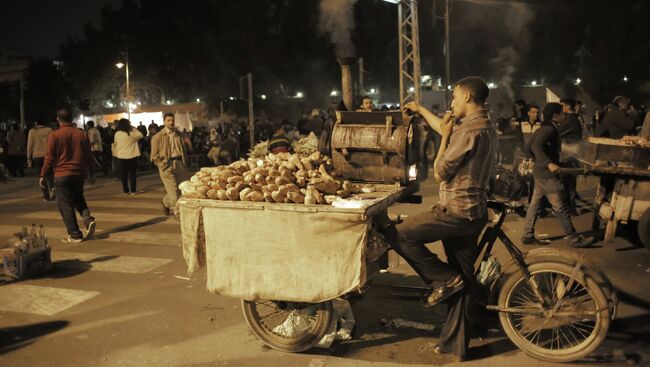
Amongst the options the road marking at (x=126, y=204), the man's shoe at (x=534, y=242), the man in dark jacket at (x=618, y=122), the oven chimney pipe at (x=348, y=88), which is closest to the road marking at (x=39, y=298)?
the oven chimney pipe at (x=348, y=88)

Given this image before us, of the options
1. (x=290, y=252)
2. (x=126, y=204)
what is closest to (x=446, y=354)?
(x=290, y=252)

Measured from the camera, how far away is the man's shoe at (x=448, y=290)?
12.9 ft

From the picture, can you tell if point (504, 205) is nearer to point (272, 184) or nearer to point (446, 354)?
point (446, 354)

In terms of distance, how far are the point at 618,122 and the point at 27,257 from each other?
33.9ft

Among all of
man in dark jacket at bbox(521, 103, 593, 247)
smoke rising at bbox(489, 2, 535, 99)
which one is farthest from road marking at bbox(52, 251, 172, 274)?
smoke rising at bbox(489, 2, 535, 99)

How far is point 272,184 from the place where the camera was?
13.5 feet

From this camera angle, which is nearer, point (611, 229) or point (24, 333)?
point (24, 333)

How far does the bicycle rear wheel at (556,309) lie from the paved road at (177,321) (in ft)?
0.65

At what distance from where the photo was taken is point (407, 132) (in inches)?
184

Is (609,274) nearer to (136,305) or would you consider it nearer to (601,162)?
(601,162)

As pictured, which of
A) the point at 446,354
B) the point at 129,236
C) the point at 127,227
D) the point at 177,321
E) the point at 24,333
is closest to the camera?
the point at 446,354

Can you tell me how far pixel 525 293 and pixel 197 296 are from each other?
3.31 m

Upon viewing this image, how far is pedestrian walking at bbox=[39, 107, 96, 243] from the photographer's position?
311 inches

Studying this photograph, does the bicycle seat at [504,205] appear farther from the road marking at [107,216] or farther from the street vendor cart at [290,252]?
the road marking at [107,216]
